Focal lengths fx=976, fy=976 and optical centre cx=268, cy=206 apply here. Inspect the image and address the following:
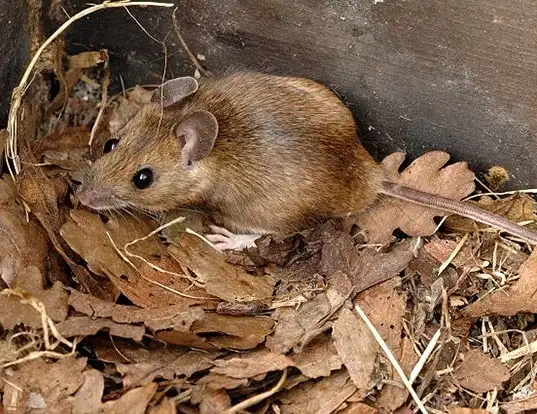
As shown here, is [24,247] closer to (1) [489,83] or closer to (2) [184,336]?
(2) [184,336]

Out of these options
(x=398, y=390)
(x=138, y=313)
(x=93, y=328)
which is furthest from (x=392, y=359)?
(x=93, y=328)

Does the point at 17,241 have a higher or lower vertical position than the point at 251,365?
higher

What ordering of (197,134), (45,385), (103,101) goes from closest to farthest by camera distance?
(45,385), (197,134), (103,101)

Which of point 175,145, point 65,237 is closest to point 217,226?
point 175,145

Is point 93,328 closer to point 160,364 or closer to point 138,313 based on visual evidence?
point 138,313

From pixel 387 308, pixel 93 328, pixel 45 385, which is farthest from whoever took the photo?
pixel 387 308

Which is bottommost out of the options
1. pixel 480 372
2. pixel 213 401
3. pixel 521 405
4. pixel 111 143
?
pixel 521 405

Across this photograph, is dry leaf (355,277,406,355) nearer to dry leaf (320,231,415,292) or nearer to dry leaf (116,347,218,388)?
dry leaf (320,231,415,292)
